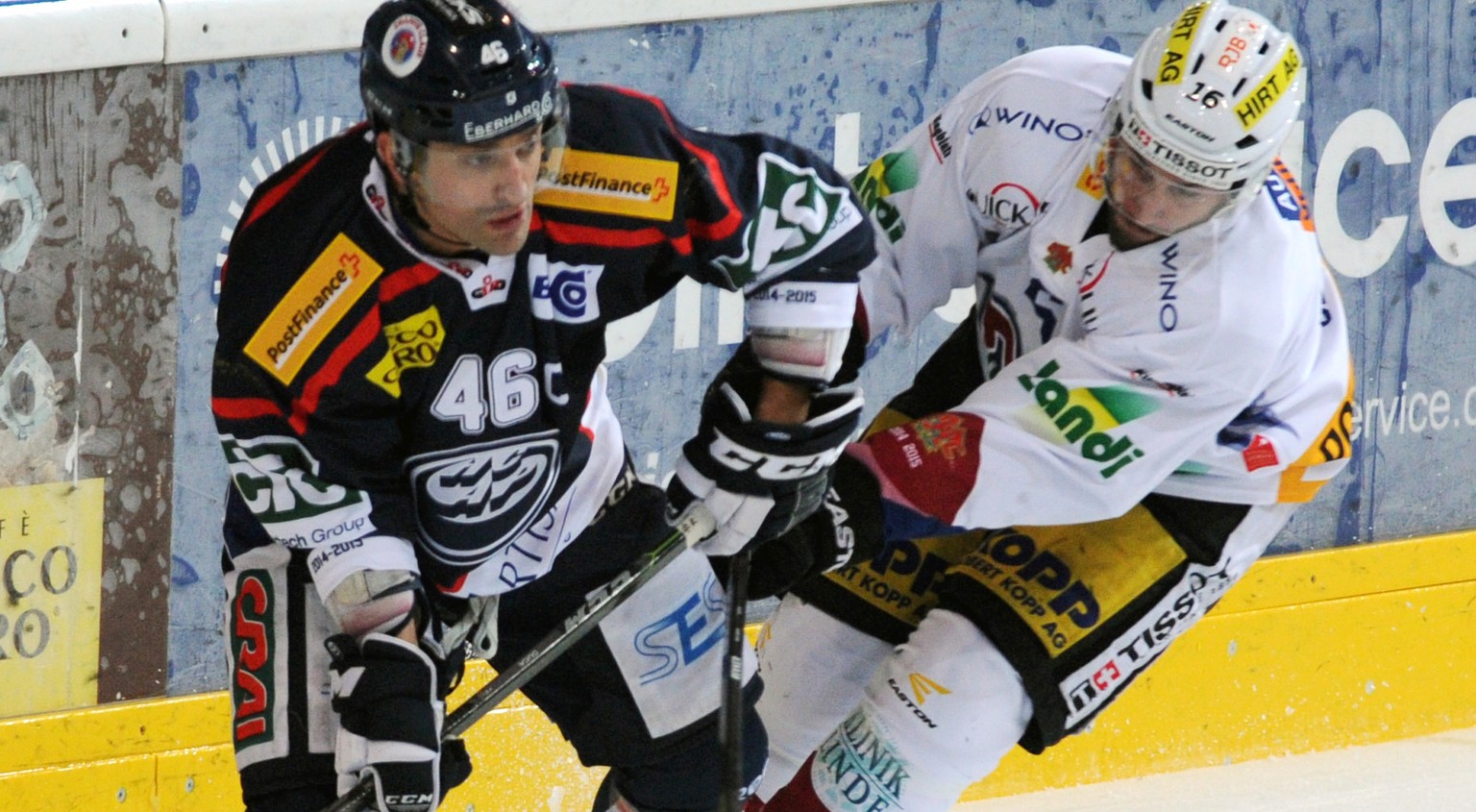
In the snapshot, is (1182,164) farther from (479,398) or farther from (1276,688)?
(1276,688)

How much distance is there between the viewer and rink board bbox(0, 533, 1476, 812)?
11.2ft

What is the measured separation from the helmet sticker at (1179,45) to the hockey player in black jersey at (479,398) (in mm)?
466

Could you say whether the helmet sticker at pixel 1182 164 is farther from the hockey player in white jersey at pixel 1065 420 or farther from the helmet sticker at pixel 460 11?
the helmet sticker at pixel 460 11

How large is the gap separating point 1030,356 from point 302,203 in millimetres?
974

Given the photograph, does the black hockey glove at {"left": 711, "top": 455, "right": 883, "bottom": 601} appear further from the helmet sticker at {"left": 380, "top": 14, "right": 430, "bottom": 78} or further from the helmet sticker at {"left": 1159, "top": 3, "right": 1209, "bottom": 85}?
the helmet sticker at {"left": 380, "top": 14, "right": 430, "bottom": 78}

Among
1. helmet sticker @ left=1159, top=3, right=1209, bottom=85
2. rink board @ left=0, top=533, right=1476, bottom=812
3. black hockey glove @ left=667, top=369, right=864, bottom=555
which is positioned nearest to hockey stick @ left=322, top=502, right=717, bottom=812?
black hockey glove @ left=667, top=369, right=864, bottom=555

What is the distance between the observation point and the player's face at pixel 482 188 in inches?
80.4

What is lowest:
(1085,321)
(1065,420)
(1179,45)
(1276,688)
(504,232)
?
(1276,688)

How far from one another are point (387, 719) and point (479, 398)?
1.18 ft

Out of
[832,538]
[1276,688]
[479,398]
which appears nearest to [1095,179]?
[832,538]

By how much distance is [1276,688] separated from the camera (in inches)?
152

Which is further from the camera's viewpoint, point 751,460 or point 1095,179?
point 1095,179

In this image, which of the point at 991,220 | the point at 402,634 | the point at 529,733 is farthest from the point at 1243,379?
the point at 529,733

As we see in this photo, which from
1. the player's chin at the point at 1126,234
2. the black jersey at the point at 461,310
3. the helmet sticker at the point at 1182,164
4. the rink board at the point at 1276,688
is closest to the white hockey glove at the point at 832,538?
the black jersey at the point at 461,310
